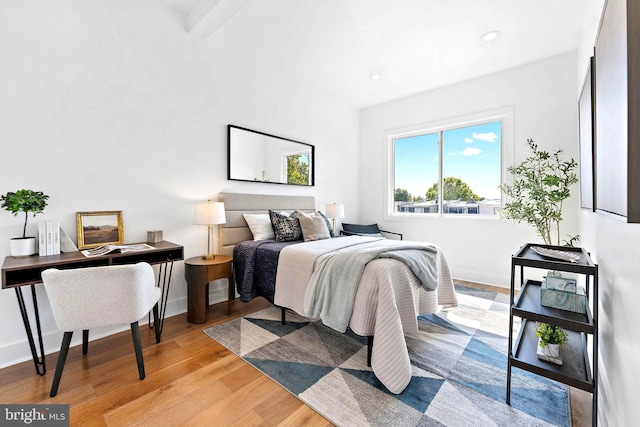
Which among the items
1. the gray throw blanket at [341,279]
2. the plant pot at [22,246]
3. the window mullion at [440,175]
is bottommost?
the gray throw blanket at [341,279]

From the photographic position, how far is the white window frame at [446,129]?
371 cm

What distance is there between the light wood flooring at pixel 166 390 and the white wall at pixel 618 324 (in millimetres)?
407

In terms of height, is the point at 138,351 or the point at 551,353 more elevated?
the point at 551,353

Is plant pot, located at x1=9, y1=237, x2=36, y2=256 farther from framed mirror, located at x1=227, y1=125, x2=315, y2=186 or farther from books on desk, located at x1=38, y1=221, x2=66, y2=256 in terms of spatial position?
framed mirror, located at x1=227, y1=125, x2=315, y2=186

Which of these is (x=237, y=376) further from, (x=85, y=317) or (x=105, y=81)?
(x=105, y=81)

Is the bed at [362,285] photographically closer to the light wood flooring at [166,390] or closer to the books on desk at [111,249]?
the light wood flooring at [166,390]

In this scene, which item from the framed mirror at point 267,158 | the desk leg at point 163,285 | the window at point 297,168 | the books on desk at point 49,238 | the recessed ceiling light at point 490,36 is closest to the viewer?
the books on desk at point 49,238

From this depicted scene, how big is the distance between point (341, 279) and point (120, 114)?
2340mm

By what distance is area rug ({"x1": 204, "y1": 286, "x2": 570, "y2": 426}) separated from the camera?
1.51 meters

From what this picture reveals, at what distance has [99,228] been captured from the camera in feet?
7.65

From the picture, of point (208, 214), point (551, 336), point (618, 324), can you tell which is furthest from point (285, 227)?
point (618, 324)

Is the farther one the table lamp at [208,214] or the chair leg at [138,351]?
the table lamp at [208,214]

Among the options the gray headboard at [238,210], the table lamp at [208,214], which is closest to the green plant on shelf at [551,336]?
the table lamp at [208,214]

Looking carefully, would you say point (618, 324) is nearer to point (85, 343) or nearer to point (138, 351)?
point (138, 351)
